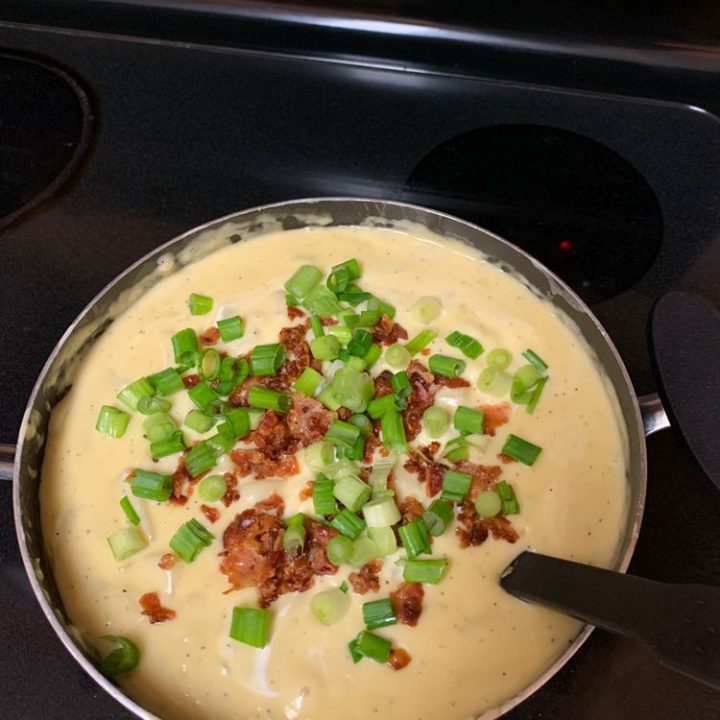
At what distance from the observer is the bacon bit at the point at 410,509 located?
1.45m

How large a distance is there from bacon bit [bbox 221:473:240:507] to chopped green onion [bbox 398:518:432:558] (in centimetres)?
30

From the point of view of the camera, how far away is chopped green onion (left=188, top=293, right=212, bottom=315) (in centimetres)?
170

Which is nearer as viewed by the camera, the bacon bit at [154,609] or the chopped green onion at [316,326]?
the bacon bit at [154,609]

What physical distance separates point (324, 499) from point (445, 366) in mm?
356

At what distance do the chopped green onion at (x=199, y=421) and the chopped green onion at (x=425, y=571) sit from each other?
1.50 ft

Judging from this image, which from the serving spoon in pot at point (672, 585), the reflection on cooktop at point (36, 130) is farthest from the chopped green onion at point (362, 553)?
the reflection on cooktop at point (36, 130)

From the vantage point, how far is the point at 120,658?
1354 mm

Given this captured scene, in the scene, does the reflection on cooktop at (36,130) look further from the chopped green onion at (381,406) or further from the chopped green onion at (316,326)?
the chopped green onion at (381,406)

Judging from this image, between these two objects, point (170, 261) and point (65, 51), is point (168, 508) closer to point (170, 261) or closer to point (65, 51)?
point (170, 261)

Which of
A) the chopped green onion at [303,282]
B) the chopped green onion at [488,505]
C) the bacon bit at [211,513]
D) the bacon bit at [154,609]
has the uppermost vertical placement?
the chopped green onion at [303,282]

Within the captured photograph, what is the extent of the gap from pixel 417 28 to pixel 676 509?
1.30 m

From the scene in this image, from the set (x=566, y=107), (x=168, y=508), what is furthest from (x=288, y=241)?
(x=566, y=107)

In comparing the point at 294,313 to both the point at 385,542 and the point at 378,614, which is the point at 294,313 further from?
the point at 378,614

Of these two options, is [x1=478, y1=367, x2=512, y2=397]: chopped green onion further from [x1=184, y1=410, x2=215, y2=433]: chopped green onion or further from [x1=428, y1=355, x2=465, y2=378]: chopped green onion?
[x1=184, y1=410, x2=215, y2=433]: chopped green onion
